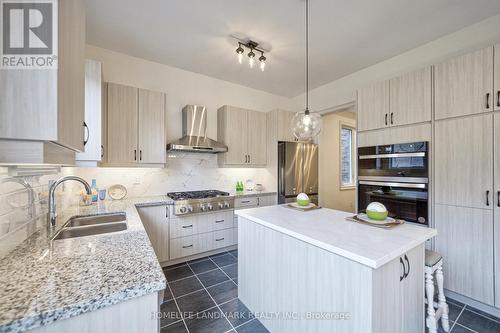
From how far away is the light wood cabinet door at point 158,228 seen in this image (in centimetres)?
250

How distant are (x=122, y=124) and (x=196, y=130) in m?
0.98

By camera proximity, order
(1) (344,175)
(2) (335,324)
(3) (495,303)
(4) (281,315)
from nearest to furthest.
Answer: (2) (335,324), (4) (281,315), (3) (495,303), (1) (344,175)

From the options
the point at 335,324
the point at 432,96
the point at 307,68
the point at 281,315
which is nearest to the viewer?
the point at 335,324

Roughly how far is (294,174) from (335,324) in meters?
2.61

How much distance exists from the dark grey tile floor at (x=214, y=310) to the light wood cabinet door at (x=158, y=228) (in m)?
0.29

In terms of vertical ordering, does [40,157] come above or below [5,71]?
below

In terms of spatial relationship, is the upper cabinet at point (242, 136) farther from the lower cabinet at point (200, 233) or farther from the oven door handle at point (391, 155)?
the oven door handle at point (391, 155)

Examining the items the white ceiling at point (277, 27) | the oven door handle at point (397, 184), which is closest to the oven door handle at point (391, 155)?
the oven door handle at point (397, 184)

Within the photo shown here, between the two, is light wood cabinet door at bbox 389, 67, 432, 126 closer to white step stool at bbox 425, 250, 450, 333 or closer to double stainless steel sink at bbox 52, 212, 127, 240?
white step stool at bbox 425, 250, 450, 333

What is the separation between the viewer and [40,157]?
24.2 inches

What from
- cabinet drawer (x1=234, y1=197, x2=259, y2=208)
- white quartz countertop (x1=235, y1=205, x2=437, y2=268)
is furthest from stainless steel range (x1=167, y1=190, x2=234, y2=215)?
white quartz countertop (x1=235, y1=205, x2=437, y2=268)

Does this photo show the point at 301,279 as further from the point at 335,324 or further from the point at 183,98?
the point at 183,98

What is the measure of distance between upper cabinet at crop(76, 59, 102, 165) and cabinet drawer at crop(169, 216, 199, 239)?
46.7 inches

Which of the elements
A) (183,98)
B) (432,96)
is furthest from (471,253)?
(183,98)
